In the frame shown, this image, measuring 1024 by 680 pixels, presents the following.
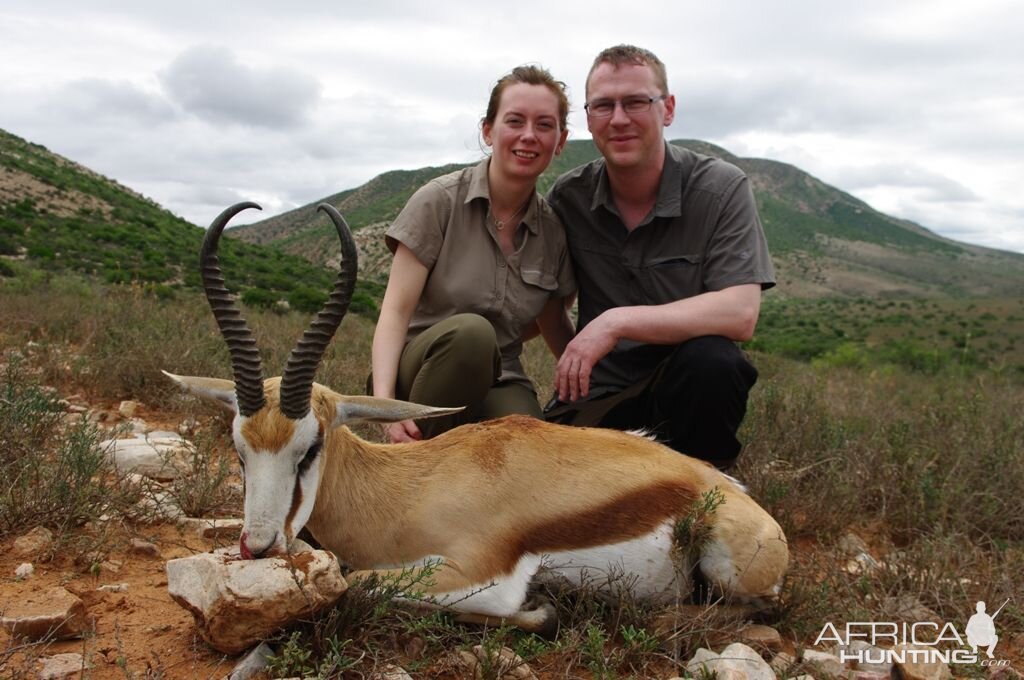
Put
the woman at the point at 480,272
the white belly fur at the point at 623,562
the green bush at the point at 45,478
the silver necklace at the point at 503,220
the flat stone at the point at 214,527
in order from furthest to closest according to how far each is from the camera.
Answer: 1. the silver necklace at the point at 503,220
2. the woman at the point at 480,272
3. the flat stone at the point at 214,527
4. the green bush at the point at 45,478
5. the white belly fur at the point at 623,562

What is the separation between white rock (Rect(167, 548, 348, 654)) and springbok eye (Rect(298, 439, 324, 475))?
0.43 m

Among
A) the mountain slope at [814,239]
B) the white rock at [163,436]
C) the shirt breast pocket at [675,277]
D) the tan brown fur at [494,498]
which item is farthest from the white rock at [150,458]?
the mountain slope at [814,239]

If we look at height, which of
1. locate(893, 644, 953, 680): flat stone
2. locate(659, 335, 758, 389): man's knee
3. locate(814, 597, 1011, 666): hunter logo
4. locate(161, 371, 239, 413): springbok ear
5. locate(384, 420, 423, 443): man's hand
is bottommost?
locate(814, 597, 1011, 666): hunter logo

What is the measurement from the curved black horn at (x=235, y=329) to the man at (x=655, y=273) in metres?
1.91

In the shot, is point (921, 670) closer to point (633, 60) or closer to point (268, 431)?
point (268, 431)

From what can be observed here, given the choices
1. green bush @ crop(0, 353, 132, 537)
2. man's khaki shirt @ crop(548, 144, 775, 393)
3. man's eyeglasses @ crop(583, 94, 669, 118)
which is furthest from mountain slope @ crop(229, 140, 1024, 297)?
green bush @ crop(0, 353, 132, 537)

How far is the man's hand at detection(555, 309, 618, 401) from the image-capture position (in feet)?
14.7

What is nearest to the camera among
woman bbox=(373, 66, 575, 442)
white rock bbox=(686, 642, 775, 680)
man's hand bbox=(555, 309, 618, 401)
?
white rock bbox=(686, 642, 775, 680)

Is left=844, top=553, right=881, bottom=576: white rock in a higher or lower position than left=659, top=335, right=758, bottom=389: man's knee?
lower

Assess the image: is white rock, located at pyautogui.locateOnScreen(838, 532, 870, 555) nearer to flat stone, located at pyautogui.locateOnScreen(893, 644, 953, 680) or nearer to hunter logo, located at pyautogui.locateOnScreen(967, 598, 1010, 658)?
hunter logo, located at pyautogui.locateOnScreen(967, 598, 1010, 658)

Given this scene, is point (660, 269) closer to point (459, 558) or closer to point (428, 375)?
point (428, 375)

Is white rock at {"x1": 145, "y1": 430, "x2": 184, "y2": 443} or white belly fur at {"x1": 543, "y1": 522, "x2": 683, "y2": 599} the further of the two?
white rock at {"x1": 145, "y1": 430, "x2": 184, "y2": 443}

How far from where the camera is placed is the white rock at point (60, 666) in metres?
2.73

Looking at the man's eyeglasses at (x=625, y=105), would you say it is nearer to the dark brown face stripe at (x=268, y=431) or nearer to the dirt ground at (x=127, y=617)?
the dark brown face stripe at (x=268, y=431)
